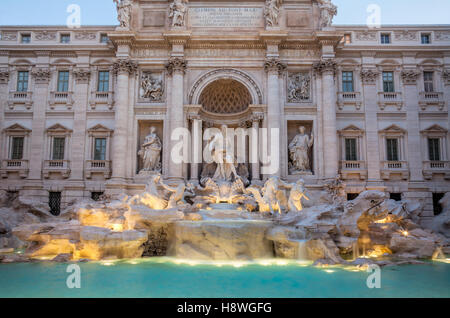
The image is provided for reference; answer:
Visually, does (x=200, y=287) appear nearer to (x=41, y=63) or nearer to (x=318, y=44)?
(x=318, y=44)

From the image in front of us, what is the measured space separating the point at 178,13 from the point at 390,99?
1547 centimetres

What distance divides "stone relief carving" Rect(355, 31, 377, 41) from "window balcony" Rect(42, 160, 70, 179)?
21.7 meters

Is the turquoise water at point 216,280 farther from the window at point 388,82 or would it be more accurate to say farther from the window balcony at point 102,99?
the window at point 388,82

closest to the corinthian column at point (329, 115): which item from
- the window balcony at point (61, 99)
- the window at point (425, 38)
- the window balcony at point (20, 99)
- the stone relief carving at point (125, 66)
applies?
the window at point (425, 38)

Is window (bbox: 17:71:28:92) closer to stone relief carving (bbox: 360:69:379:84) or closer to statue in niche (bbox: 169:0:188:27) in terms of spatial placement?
statue in niche (bbox: 169:0:188:27)

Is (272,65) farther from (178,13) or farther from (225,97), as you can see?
(178,13)

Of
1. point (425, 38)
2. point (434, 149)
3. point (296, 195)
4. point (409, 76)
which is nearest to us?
point (296, 195)

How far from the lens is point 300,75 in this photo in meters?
21.9

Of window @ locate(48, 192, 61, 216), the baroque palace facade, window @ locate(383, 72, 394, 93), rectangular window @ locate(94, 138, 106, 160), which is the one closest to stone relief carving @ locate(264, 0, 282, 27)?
the baroque palace facade

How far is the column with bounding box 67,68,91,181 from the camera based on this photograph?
21.5 meters

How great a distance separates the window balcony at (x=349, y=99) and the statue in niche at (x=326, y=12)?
15.4 ft

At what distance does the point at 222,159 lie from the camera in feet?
64.8

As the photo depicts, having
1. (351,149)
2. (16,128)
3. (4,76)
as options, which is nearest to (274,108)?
(351,149)
